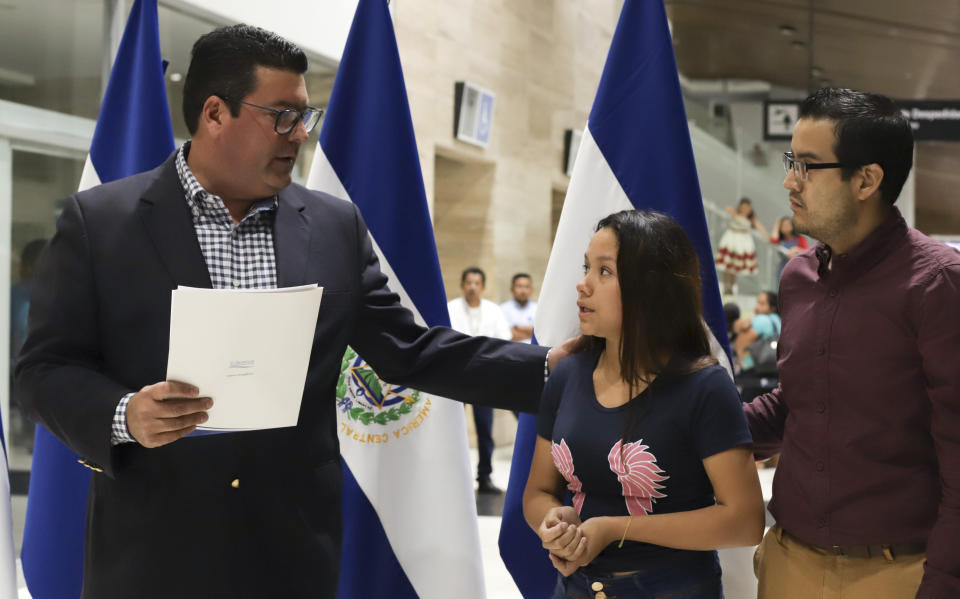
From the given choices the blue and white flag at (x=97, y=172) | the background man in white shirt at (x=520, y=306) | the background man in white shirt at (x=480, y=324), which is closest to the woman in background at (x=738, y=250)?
the background man in white shirt at (x=520, y=306)

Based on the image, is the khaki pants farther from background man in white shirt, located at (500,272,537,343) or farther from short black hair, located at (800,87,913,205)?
background man in white shirt, located at (500,272,537,343)

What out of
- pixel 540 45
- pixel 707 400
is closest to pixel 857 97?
pixel 707 400

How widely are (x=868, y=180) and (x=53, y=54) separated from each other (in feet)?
17.7

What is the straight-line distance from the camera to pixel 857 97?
2.00 metres

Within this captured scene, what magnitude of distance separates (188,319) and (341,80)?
1.63 metres

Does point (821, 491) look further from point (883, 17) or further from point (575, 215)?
point (883, 17)

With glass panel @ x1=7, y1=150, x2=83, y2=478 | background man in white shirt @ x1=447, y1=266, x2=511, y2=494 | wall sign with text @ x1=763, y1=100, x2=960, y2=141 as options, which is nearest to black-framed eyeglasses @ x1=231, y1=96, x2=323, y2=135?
glass panel @ x1=7, y1=150, x2=83, y2=478

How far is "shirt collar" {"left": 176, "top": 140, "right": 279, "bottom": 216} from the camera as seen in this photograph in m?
2.20

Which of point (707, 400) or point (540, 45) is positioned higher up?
point (540, 45)

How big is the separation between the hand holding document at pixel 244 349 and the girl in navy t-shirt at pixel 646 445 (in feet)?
1.87

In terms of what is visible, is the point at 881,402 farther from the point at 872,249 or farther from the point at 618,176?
the point at 618,176

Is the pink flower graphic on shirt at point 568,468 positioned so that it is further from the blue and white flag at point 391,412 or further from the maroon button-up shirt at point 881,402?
the blue and white flag at point 391,412

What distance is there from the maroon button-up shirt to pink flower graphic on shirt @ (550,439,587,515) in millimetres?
414

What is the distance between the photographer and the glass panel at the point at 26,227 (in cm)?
583
